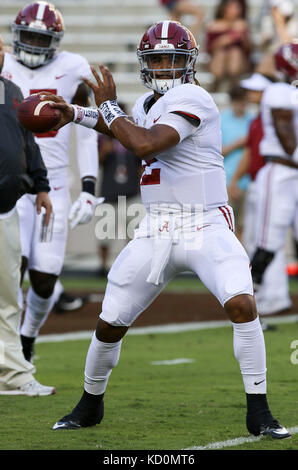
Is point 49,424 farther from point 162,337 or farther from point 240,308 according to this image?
point 162,337

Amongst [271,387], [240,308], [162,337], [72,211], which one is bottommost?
[162,337]

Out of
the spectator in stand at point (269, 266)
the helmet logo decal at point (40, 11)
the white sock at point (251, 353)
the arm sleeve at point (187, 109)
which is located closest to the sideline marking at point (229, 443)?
the white sock at point (251, 353)

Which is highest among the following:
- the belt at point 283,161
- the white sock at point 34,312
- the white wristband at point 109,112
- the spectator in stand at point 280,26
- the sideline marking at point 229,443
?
the white wristband at point 109,112

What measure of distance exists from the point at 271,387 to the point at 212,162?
1.57 meters

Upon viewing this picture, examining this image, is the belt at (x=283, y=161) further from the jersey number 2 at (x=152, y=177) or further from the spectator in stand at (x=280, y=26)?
the spectator in stand at (x=280, y=26)

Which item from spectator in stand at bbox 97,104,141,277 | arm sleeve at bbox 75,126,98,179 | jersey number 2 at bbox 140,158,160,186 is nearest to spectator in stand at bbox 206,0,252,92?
spectator in stand at bbox 97,104,141,277

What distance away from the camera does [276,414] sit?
177 inches

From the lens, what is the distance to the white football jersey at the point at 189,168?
4.09 metres

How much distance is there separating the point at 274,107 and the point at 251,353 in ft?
12.1

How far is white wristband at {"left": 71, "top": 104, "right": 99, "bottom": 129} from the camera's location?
4168mm

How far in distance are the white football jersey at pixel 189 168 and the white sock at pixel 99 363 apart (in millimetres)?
628

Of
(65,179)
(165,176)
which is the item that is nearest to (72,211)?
(65,179)
